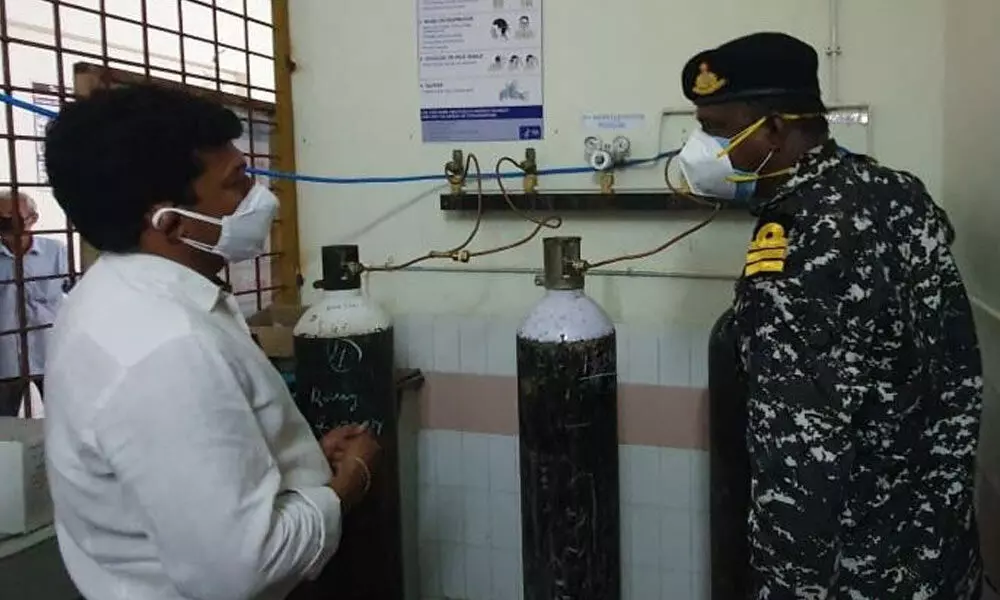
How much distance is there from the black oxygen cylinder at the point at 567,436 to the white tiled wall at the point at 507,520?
0.37 meters

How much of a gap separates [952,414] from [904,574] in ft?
0.80

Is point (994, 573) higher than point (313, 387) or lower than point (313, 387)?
lower

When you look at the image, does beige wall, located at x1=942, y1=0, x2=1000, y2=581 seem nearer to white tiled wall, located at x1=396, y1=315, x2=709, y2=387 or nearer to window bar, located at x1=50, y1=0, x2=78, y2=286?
white tiled wall, located at x1=396, y1=315, x2=709, y2=387

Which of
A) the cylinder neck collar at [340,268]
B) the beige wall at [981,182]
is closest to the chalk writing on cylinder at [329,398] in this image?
the cylinder neck collar at [340,268]

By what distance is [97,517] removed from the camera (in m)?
1.16

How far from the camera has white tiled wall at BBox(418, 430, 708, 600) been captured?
7.59ft

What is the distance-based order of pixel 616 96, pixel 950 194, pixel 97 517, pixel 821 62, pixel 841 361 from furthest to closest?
1. pixel 616 96
2. pixel 821 62
3. pixel 950 194
4. pixel 841 361
5. pixel 97 517

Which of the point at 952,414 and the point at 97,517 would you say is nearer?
the point at 97,517

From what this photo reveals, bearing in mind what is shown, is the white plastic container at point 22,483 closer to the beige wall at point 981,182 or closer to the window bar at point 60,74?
the window bar at point 60,74

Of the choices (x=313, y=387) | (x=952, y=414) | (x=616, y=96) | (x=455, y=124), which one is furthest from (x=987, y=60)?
(x=313, y=387)

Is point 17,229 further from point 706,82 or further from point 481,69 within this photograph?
point 706,82

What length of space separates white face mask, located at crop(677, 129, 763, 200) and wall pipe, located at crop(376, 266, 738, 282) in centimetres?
65

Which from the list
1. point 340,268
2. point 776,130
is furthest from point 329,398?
point 776,130

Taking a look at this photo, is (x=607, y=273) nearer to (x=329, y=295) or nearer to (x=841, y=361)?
(x=329, y=295)
